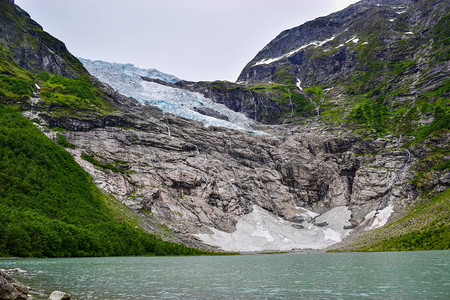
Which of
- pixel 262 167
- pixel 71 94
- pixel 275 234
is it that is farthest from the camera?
pixel 262 167

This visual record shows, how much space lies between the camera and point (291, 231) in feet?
406

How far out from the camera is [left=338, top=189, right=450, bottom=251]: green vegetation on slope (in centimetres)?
7612

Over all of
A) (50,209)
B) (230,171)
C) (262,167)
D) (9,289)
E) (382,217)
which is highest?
(9,289)

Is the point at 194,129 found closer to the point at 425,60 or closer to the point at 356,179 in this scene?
the point at 356,179

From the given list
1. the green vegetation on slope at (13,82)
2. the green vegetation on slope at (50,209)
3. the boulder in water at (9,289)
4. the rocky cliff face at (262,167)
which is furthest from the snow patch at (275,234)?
the green vegetation on slope at (13,82)

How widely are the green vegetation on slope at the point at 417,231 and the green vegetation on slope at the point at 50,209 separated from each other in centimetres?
5017

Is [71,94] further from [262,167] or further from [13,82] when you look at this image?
[262,167]

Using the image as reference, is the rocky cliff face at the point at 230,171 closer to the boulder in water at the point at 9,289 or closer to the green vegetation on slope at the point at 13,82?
the green vegetation on slope at the point at 13,82

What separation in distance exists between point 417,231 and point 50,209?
90908 mm

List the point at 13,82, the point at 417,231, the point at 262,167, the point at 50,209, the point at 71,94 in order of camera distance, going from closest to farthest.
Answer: the point at 50,209, the point at 417,231, the point at 13,82, the point at 71,94, the point at 262,167

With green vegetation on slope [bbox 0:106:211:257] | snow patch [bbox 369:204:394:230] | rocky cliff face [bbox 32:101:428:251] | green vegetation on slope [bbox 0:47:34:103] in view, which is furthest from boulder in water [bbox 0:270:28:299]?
green vegetation on slope [bbox 0:47:34:103]

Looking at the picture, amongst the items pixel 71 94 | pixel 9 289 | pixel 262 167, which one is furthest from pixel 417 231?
pixel 71 94

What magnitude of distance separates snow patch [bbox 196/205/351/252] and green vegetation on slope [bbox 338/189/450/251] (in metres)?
18.7

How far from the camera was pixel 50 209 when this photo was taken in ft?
255
